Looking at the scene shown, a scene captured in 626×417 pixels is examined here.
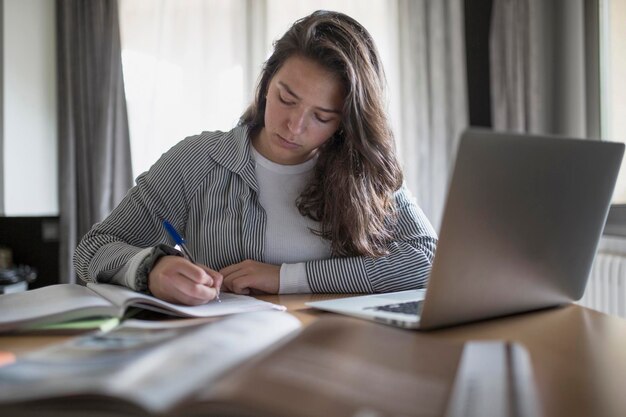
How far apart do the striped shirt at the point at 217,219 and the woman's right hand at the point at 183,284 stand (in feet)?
0.99

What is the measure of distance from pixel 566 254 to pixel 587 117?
224 cm

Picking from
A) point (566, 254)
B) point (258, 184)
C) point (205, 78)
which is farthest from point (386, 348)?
point (205, 78)

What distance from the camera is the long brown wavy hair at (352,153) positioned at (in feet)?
4.56

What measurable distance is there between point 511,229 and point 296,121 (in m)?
0.64

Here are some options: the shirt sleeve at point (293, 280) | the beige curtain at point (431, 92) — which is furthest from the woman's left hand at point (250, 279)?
the beige curtain at point (431, 92)

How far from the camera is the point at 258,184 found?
4.85 ft

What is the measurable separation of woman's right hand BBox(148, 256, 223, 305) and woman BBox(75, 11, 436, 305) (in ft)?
1.04

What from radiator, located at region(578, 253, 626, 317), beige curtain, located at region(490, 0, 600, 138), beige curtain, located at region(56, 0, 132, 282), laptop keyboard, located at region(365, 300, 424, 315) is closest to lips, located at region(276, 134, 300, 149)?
laptop keyboard, located at region(365, 300, 424, 315)

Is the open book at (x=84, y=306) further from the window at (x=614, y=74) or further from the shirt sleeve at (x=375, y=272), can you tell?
the window at (x=614, y=74)

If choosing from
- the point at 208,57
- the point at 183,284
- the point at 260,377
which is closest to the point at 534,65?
the point at 208,57

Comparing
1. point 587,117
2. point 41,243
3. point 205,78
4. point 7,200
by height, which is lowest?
point 41,243

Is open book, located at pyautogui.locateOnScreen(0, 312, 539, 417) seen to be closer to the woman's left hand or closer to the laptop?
the laptop

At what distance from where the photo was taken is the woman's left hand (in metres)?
1.22

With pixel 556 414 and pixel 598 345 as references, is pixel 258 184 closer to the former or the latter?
pixel 598 345
